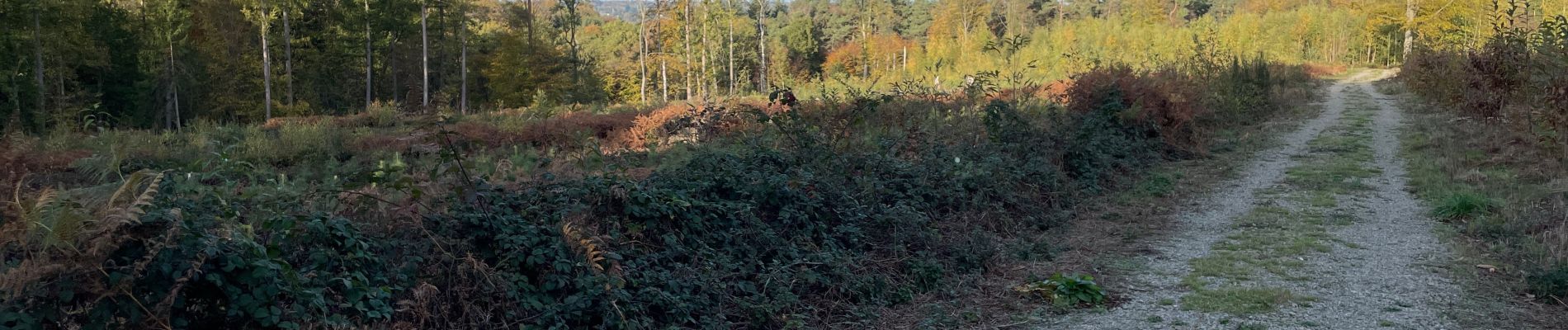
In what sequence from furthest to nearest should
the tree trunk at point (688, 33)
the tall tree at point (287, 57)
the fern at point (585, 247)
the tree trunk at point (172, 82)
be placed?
the tree trunk at point (688, 33) → the tall tree at point (287, 57) → the tree trunk at point (172, 82) → the fern at point (585, 247)

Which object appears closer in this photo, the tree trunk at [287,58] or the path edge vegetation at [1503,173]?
the path edge vegetation at [1503,173]

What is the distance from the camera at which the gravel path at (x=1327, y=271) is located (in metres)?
4.91

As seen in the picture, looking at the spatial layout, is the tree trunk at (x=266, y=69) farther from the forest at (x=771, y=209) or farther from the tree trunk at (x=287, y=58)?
the forest at (x=771, y=209)

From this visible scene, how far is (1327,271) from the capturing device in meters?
6.05

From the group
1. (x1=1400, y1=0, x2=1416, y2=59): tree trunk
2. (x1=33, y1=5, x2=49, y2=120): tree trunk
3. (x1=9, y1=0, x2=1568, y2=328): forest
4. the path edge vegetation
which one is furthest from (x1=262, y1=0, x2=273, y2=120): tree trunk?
(x1=1400, y1=0, x2=1416, y2=59): tree trunk

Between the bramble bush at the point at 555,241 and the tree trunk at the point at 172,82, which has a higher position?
the tree trunk at the point at 172,82

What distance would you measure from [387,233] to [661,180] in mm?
2020

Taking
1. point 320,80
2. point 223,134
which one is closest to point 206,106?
point 320,80

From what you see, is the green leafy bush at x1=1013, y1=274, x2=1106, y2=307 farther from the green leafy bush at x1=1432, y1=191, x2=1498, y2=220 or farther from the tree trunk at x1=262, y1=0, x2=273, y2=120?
the tree trunk at x1=262, y1=0, x2=273, y2=120

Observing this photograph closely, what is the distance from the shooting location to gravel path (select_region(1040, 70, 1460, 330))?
4914mm

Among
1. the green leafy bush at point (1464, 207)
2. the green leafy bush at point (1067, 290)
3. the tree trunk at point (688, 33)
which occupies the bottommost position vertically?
the green leafy bush at point (1067, 290)

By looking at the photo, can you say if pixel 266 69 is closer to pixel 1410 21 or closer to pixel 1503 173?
pixel 1503 173

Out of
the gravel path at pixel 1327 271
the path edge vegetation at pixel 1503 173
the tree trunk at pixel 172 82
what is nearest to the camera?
the gravel path at pixel 1327 271

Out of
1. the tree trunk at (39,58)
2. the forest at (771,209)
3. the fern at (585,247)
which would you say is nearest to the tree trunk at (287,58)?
the tree trunk at (39,58)
